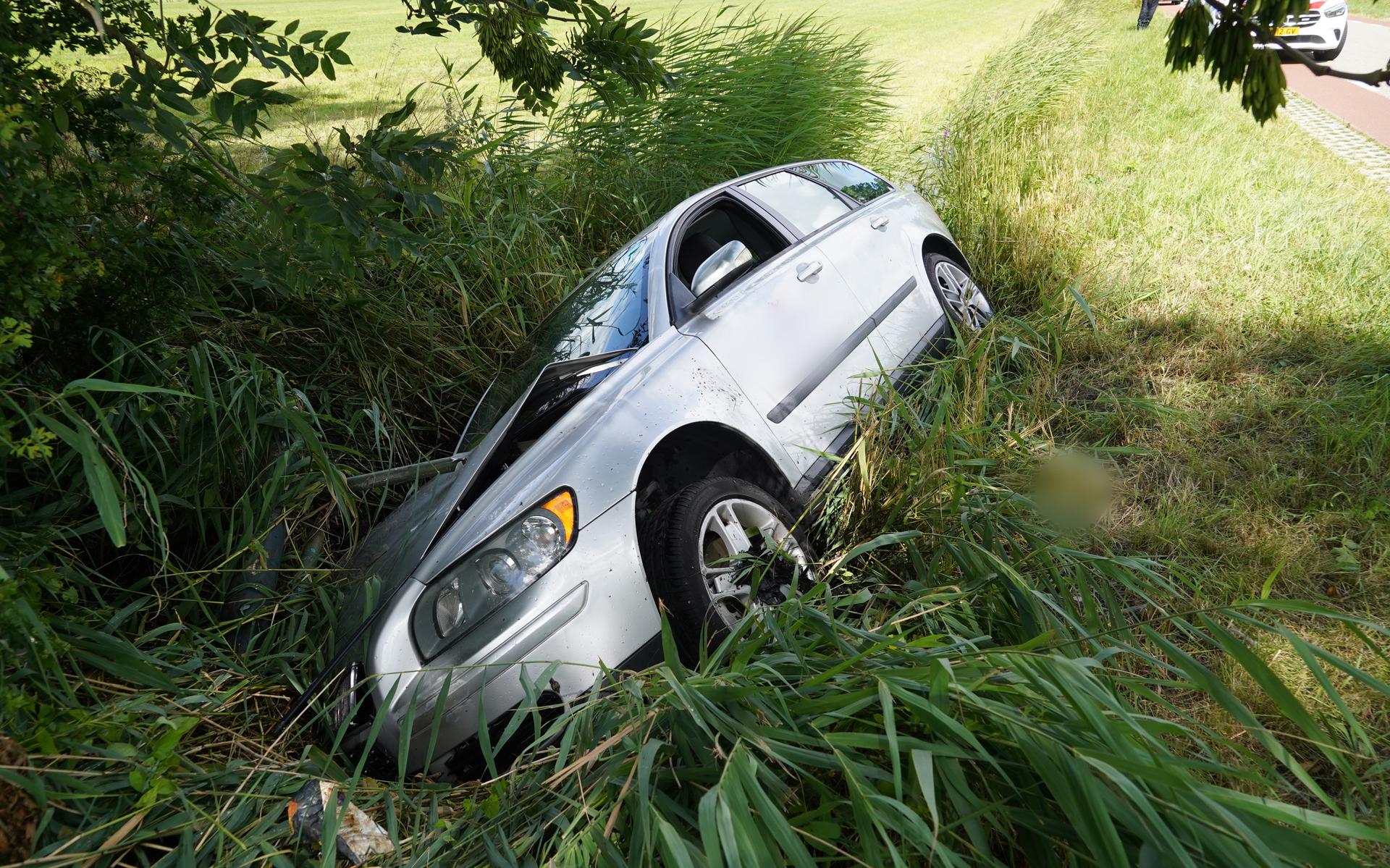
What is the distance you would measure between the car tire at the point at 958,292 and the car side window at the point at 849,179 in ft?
1.63

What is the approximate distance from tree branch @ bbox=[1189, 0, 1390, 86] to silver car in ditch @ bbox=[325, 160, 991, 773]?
143 cm

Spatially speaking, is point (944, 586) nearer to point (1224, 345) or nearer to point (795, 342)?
point (795, 342)

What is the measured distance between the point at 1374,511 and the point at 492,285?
13.6 feet

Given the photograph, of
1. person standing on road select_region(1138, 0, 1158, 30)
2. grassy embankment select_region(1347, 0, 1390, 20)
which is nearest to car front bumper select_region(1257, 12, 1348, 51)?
person standing on road select_region(1138, 0, 1158, 30)

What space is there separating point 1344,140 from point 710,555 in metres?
8.18

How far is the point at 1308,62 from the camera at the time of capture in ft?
4.66

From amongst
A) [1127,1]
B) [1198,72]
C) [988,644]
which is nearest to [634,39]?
[988,644]

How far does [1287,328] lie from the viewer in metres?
4.13

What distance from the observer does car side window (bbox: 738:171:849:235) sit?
155 inches

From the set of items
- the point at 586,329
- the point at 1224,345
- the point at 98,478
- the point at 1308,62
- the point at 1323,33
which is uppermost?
the point at 1308,62

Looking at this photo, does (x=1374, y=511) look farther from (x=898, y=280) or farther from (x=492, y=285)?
(x=492, y=285)

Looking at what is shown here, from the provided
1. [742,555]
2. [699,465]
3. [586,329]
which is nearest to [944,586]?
[742,555]

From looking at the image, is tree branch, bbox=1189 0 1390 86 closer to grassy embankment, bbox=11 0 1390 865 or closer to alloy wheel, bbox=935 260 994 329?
grassy embankment, bbox=11 0 1390 865

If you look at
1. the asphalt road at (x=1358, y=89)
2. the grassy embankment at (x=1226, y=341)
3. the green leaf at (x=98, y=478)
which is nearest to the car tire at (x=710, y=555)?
the grassy embankment at (x=1226, y=341)
